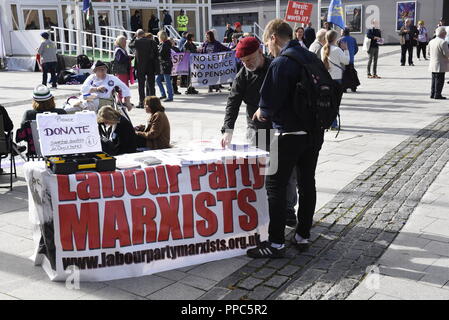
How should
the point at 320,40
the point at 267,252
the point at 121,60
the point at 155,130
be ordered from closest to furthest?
the point at 267,252, the point at 155,130, the point at 320,40, the point at 121,60

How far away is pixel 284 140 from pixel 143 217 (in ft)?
4.25

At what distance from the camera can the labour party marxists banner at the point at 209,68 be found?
628 inches

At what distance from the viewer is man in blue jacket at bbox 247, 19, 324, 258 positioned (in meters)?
4.32

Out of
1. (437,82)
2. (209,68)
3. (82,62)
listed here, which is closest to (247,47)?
(437,82)

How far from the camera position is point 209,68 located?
16.0 meters

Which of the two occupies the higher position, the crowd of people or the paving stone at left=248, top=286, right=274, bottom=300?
the crowd of people

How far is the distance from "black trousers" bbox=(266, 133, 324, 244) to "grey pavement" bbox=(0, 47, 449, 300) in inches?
10.9

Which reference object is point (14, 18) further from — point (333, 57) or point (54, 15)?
point (333, 57)

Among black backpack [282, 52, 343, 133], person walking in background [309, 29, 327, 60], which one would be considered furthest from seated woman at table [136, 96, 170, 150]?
person walking in background [309, 29, 327, 60]

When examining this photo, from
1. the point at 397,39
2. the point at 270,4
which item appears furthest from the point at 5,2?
the point at 397,39

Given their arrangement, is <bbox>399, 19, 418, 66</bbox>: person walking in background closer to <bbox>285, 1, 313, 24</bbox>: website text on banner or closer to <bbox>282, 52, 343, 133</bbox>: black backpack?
<bbox>285, 1, 313, 24</bbox>: website text on banner

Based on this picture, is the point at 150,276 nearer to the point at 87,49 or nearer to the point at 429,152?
the point at 429,152

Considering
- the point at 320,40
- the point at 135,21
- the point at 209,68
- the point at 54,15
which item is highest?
the point at 54,15

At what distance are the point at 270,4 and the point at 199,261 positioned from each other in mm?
39795
